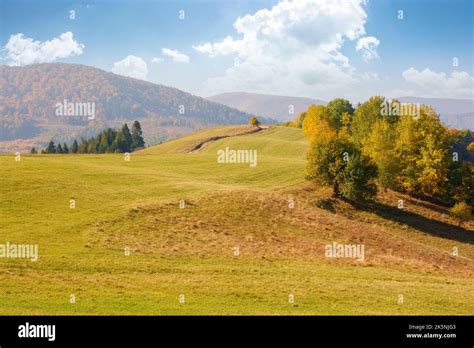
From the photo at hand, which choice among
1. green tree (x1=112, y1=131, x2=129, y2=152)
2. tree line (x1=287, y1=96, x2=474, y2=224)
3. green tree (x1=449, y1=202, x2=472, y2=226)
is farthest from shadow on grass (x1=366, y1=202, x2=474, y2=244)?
green tree (x1=112, y1=131, x2=129, y2=152)

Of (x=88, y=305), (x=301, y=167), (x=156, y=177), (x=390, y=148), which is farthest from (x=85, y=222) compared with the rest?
(x=390, y=148)

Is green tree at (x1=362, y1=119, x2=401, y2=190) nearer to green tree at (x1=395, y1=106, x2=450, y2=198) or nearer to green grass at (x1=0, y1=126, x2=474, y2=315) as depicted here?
green tree at (x1=395, y1=106, x2=450, y2=198)

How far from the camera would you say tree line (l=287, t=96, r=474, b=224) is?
2908 inches

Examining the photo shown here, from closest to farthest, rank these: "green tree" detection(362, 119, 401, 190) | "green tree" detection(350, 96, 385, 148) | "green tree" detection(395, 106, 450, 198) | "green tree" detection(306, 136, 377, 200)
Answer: "green tree" detection(306, 136, 377, 200), "green tree" detection(395, 106, 450, 198), "green tree" detection(362, 119, 401, 190), "green tree" detection(350, 96, 385, 148)

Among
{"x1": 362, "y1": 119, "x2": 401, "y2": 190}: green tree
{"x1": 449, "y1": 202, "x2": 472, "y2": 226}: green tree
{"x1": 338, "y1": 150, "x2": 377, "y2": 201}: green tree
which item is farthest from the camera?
{"x1": 362, "y1": 119, "x2": 401, "y2": 190}: green tree

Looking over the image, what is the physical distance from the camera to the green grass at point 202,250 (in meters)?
26.9

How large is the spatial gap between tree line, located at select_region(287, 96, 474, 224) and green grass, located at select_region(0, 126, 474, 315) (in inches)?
168

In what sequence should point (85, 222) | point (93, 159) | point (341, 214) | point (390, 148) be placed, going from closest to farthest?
1. point (85, 222)
2. point (341, 214)
3. point (390, 148)
4. point (93, 159)

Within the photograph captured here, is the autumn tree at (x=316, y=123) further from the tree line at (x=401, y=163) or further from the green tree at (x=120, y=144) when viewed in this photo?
the green tree at (x=120, y=144)

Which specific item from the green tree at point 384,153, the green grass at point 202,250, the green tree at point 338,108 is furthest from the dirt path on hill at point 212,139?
the green tree at point 384,153
